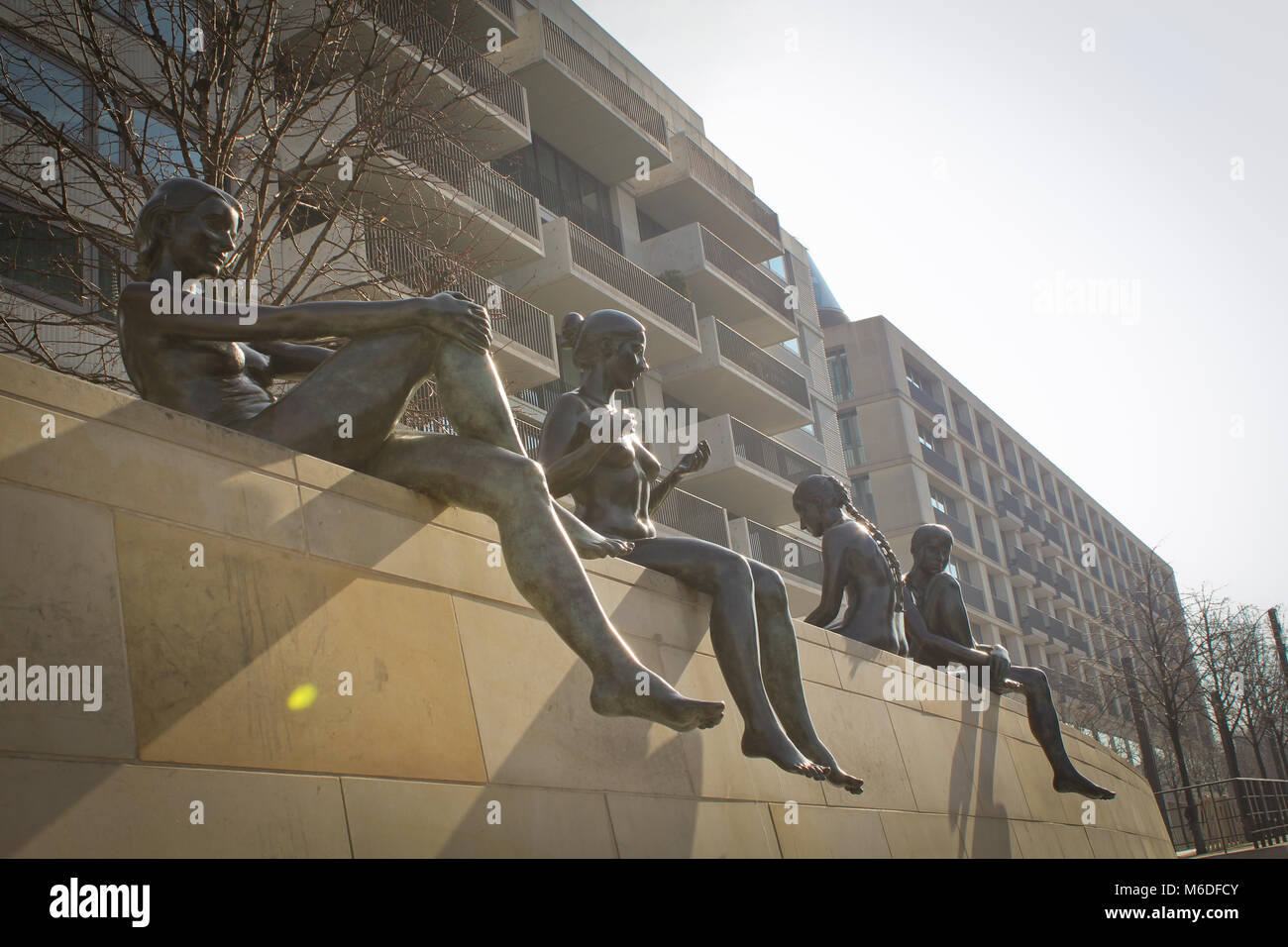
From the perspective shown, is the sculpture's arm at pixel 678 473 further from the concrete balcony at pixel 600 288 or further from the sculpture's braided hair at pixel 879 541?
the concrete balcony at pixel 600 288

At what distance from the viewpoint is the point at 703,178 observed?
33156mm

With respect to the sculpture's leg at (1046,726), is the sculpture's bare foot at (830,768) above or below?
below

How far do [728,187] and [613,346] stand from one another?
96.6 ft

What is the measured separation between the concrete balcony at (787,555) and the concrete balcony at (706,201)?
9.08 metres

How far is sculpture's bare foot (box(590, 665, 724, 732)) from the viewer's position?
3650 millimetres

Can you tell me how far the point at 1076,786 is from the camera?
9.77 metres

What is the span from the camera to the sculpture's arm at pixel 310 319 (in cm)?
430

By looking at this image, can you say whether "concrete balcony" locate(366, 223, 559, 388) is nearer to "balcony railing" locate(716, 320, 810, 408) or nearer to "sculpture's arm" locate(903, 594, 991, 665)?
"balcony railing" locate(716, 320, 810, 408)

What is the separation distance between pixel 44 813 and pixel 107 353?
11962mm

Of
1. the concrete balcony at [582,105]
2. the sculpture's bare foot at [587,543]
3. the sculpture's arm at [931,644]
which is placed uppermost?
the concrete balcony at [582,105]

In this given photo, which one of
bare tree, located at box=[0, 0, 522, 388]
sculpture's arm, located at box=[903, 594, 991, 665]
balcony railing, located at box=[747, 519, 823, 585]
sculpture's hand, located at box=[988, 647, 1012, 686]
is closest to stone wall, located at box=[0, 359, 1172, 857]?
sculpture's arm, located at box=[903, 594, 991, 665]

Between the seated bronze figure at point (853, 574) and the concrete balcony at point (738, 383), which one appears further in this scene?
the concrete balcony at point (738, 383)

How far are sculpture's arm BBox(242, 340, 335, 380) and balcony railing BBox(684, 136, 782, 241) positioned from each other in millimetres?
28390

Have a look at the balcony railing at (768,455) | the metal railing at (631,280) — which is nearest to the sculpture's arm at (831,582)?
the metal railing at (631,280)
